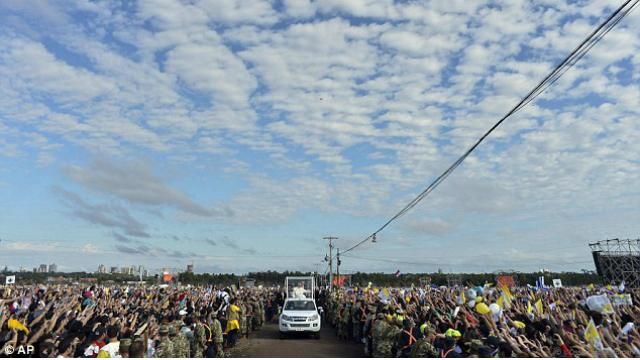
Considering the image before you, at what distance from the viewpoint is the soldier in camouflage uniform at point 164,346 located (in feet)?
30.4

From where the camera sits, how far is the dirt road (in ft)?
55.1

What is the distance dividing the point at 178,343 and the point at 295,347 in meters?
8.65

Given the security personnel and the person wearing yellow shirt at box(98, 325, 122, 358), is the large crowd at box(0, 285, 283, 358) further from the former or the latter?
the security personnel

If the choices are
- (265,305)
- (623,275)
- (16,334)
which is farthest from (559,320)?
(623,275)

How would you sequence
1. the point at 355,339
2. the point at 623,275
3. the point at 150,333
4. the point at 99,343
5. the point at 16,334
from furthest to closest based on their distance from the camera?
1. the point at 623,275
2. the point at 355,339
3. the point at 150,333
4. the point at 99,343
5. the point at 16,334

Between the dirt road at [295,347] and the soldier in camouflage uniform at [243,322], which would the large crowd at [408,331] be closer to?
the dirt road at [295,347]

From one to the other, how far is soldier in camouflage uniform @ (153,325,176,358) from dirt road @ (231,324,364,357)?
7.22m

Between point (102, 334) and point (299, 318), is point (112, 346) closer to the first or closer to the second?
point (102, 334)

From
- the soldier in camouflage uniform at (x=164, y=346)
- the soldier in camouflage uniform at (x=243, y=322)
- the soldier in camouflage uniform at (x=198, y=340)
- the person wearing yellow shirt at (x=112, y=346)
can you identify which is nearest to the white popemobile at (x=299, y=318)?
the soldier in camouflage uniform at (x=243, y=322)

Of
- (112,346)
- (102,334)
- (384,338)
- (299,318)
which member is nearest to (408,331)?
(384,338)

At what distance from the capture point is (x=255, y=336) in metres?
22.6

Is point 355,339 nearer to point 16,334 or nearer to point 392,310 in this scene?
point 392,310

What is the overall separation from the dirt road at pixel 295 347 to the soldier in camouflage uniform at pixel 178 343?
20.3ft

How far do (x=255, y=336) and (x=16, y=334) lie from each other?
53.9 feet
